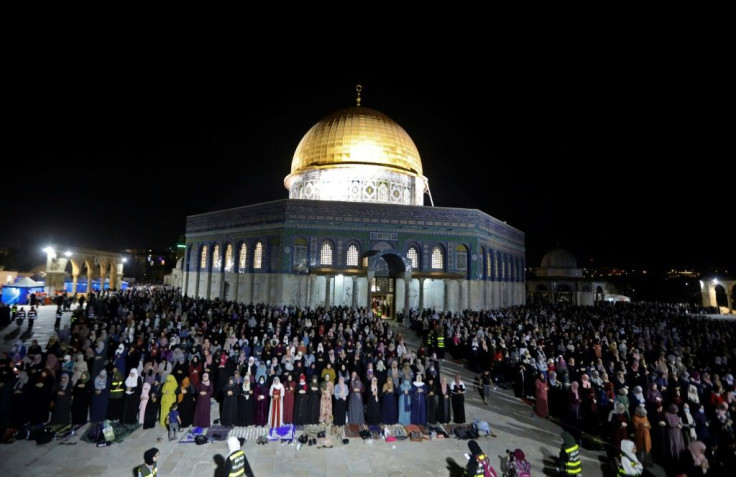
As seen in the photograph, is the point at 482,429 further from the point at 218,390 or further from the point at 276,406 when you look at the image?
the point at 218,390

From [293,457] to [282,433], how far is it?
1087mm

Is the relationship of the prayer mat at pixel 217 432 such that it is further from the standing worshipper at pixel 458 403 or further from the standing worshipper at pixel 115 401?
the standing worshipper at pixel 458 403

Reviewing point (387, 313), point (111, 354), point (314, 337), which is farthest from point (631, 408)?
point (387, 313)

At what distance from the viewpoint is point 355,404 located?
9148 millimetres

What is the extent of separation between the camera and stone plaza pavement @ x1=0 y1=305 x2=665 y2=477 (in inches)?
266

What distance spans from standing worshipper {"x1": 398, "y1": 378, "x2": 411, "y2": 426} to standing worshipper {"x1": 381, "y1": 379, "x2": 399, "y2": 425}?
127 millimetres

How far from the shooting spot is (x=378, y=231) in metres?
28.6

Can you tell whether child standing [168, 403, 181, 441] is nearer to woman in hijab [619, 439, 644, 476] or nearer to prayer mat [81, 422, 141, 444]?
prayer mat [81, 422, 141, 444]

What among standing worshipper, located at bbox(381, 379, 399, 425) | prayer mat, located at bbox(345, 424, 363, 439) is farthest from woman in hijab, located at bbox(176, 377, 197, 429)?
standing worshipper, located at bbox(381, 379, 399, 425)

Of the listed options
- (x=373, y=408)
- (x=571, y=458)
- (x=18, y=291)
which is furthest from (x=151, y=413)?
(x=18, y=291)

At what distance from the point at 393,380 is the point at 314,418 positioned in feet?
6.98

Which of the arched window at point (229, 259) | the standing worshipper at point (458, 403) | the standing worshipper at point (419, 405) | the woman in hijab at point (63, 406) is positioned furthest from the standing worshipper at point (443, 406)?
the arched window at point (229, 259)

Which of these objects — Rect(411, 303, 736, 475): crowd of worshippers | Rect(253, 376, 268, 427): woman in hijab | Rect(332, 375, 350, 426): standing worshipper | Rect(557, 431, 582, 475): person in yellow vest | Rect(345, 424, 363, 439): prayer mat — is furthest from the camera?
Rect(332, 375, 350, 426): standing worshipper

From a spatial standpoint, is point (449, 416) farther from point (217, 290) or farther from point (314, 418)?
point (217, 290)
